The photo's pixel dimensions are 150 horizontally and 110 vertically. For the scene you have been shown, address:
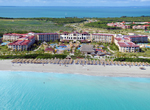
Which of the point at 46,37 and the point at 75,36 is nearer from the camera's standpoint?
the point at 46,37

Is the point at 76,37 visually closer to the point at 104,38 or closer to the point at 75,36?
the point at 75,36

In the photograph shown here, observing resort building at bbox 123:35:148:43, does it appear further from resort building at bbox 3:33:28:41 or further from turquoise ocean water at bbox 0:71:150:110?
resort building at bbox 3:33:28:41

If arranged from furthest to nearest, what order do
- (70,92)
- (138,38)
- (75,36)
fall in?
(75,36) < (138,38) < (70,92)

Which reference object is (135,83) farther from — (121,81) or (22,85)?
(22,85)

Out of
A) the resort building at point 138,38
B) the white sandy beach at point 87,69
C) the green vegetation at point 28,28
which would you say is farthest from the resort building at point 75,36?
the white sandy beach at point 87,69

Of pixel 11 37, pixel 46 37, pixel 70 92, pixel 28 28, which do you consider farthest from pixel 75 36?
pixel 28 28

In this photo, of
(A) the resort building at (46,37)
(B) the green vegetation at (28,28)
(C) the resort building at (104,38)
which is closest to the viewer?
(C) the resort building at (104,38)

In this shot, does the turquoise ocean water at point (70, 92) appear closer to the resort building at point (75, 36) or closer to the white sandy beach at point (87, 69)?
the white sandy beach at point (87, 69)
